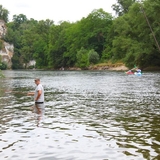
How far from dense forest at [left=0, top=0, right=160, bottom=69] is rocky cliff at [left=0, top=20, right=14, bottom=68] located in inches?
115

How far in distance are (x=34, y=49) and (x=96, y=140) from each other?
554ft

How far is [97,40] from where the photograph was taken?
130 metres

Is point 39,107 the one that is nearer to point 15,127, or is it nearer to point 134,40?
point 15,127

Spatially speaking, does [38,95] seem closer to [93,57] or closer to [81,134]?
[81,134]

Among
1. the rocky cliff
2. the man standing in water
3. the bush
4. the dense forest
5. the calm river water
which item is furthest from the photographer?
the rocky cliff

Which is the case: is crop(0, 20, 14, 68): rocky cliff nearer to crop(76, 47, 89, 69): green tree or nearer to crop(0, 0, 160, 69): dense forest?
crop(0, 0, 160, 69): dense forest

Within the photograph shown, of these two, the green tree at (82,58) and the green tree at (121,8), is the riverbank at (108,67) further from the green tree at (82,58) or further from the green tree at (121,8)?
the green tree at (121,8)

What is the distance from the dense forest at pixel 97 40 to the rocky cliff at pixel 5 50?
291 centimetres

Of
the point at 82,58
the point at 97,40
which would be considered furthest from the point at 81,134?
the point at 97,40

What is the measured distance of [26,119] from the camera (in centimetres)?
1507

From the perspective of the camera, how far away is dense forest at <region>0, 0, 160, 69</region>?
81188 mm

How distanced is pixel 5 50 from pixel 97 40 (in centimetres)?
7128

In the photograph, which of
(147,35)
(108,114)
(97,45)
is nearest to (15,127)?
(108,114)

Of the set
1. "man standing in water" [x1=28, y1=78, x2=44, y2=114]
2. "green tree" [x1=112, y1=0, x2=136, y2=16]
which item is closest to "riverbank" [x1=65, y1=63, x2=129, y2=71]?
"green tree" [x1=112, y1=0, x2=136, y2=16]
